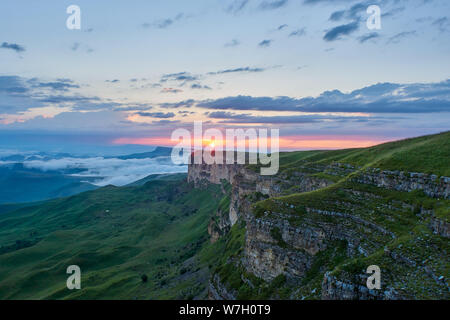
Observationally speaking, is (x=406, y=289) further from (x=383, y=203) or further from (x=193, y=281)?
(x=193, y=281)

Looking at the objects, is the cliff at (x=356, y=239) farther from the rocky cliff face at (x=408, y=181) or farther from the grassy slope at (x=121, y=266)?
the grassy slope at (x=121, y=266)

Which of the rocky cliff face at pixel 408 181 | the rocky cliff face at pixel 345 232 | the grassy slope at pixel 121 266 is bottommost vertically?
the grassy slope at pixel 121 266

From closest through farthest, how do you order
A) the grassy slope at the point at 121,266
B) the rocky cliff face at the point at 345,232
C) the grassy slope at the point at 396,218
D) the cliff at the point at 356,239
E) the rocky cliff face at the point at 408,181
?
the grassy slope at the point at 396,218, the cliff at the point at 356,239, the rocky cliff face at the point at 345,232, the rocky cliff face at the point at 408,181, the grassy slope at the point at 121,266

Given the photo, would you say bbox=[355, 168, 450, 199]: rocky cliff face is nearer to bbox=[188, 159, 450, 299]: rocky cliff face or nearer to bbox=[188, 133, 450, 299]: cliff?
bbox=[188, 159, 450, 299]: rocky cliff face

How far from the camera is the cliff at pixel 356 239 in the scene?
26984 mm

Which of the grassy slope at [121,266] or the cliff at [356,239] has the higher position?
the cliff at [356,239]

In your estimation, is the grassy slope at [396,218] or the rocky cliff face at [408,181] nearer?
the grassy slope at [396,218]

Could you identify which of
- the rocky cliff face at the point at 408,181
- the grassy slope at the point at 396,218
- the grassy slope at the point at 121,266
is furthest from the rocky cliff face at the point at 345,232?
the grassy slope at the point at 121,266

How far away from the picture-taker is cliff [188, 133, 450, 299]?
26984 mm

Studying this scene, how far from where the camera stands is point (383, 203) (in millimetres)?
39750

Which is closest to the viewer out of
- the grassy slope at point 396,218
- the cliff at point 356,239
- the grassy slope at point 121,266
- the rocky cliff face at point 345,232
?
the grassy slope at point 396,218
